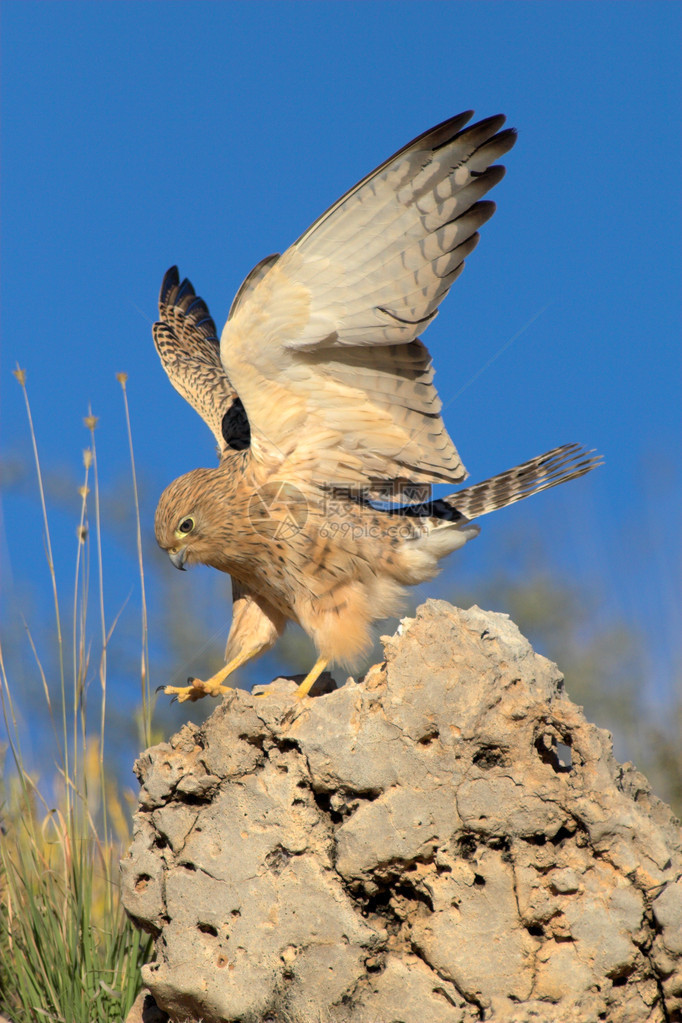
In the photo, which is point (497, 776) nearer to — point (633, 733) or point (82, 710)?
point (82, 710)

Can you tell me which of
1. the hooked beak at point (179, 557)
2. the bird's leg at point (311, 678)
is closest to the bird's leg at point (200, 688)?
the bird's leg at point (311, 678)

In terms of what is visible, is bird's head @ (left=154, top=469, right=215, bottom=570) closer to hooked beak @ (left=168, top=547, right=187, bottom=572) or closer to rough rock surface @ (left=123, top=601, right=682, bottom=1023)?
hooked beak @ (left=168, top=547, right=187, bottom=572)

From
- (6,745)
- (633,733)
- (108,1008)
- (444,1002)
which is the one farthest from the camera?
(633,733)

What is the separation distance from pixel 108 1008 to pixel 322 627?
166 centimetres

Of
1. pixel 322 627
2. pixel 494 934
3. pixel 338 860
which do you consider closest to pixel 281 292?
pixel 322 627

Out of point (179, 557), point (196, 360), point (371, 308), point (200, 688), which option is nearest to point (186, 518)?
point (179, 557)

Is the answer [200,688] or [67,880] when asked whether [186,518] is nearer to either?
[200,688]

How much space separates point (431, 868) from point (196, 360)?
12.1ft

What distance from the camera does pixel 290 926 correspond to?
2.75 m

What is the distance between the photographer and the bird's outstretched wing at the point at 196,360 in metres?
4.93

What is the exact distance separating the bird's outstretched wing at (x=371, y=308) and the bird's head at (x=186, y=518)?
1.27 ft

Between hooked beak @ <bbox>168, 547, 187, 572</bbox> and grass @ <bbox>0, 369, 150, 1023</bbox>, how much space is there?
0.39m

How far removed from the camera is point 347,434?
414cm

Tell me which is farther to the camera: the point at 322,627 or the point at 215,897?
the point at 322,627
